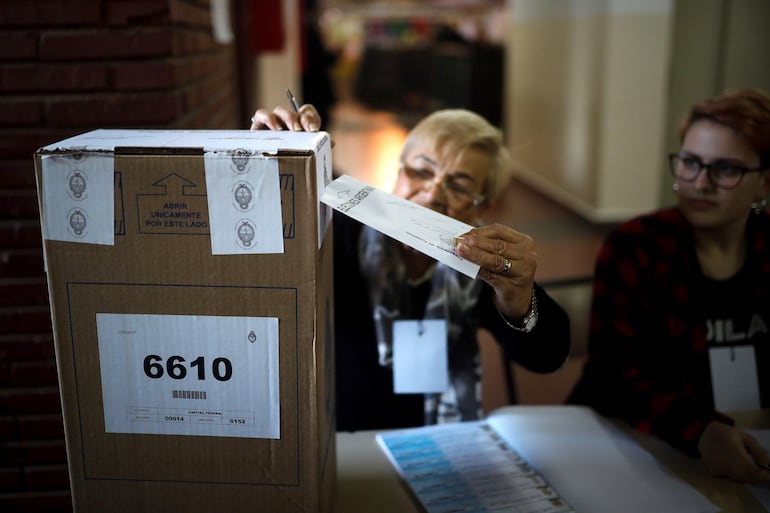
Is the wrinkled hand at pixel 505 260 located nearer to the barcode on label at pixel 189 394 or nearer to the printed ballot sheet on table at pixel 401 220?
the printed ballot sheet on table at pixel 401 220

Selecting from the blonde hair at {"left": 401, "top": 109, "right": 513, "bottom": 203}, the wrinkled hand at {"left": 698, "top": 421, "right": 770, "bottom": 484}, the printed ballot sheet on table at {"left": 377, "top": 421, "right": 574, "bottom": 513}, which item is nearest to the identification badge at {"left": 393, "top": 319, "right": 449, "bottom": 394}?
the printed ballot sheet on table at {"left": 377, "top": 421, "right": 574, "bottom": 513}

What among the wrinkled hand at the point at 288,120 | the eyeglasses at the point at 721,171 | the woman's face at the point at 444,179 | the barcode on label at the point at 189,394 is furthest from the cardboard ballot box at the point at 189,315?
the eyeglasses at the point at 721,171

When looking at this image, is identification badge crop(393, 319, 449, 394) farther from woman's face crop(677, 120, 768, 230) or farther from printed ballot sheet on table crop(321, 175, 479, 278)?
woman's face crop(677, 120, 768, 230)

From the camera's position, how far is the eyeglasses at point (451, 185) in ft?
4.56

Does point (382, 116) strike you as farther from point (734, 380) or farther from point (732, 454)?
point (732, 454)

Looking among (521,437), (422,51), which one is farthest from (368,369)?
(422,51)

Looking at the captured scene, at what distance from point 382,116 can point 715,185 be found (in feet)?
38.7

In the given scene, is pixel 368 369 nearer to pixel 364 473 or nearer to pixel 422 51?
pixel 364 473

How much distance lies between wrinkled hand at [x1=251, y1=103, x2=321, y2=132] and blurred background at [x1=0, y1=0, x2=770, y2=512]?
554 millimetres

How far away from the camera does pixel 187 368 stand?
786mm

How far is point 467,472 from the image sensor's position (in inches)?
44.0

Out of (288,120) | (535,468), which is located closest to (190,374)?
(288,120)

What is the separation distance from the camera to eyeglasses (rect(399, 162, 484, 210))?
4.56 ft

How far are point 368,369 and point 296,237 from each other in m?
0.83
